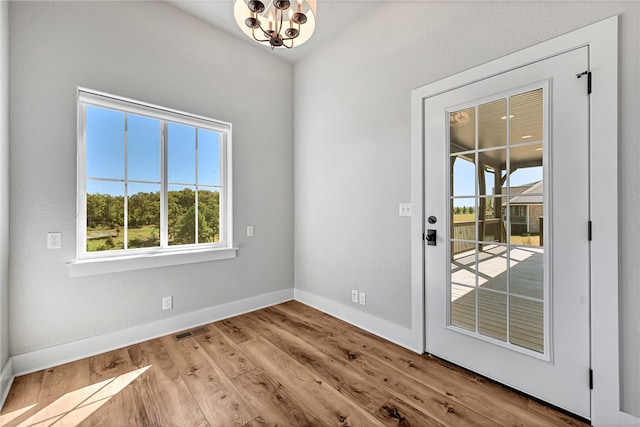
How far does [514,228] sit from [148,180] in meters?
3.01

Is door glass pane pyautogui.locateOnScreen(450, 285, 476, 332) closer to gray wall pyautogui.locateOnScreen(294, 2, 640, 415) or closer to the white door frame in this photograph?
gray wall pyautogui.locateOnScreen(294, 2, 640, 415)

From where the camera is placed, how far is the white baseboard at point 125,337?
6.31 ft

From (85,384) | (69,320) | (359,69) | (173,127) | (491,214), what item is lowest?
(85,384)

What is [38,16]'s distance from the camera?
1935mm

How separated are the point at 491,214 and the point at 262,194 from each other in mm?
2355

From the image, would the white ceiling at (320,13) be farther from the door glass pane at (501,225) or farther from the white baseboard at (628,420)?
the white baseboard at (628,420)

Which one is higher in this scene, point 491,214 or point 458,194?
point 458,194

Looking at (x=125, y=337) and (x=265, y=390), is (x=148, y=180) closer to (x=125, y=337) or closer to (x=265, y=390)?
(x=125, y=337)

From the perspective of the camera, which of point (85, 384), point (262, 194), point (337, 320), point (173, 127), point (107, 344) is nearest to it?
point (85, 384)

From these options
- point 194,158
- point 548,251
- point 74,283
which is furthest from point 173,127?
point 548,251

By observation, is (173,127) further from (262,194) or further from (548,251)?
(548,251)

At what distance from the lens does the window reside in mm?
2201

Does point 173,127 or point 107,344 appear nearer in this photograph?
point 107,344

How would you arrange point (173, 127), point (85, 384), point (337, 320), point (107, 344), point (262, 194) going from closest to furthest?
point (85, 384)
point (107, 344)
point (173, 127)
point (337, 320)
point (262, 194)
